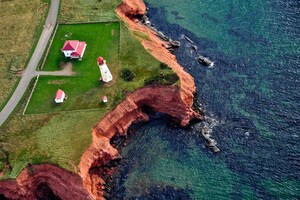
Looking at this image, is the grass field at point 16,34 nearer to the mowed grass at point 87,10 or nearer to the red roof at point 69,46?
the mowed grass at point 87,10

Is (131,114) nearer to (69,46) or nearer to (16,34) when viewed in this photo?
(69,46)

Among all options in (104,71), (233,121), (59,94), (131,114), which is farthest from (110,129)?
(233,121)

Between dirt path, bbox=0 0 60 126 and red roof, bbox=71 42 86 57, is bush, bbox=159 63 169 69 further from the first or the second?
dirt path, bbox=0 0 60 126

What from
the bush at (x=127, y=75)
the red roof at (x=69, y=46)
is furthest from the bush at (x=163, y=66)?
the red roof at (x=69, y=46)

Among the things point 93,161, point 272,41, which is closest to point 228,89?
point 272,41

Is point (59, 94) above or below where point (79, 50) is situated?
below
